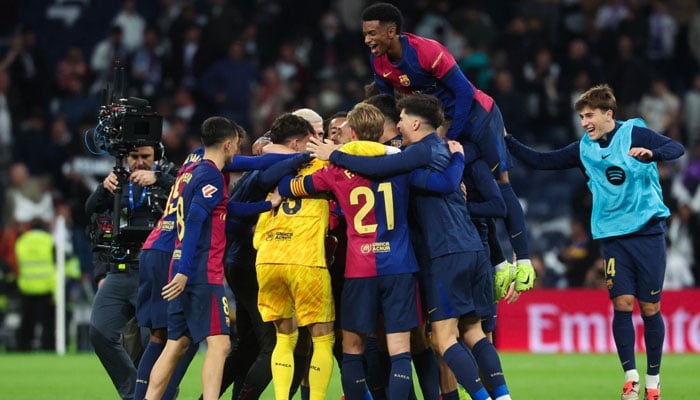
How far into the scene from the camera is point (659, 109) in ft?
68.2

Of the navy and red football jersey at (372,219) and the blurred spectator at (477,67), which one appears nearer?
the navy and red football jersey at (372,219)

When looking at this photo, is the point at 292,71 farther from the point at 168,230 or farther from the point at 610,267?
the point at 168,230

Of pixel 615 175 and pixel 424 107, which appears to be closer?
pixel 424 107

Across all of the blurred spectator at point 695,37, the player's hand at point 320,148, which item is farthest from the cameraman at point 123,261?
the blurred spectator at point 695,37

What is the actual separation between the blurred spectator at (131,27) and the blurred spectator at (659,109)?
28.4ft

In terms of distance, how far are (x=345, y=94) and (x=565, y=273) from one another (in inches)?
190

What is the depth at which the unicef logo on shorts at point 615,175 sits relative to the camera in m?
10.9

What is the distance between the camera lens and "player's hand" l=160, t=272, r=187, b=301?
8.90 m

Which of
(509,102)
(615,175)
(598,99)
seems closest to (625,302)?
(615,175)

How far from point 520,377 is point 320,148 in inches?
225

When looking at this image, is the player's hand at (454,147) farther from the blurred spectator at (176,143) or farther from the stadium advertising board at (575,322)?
the blurred spectator at (176,143)

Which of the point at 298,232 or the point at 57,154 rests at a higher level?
the point at 57,154

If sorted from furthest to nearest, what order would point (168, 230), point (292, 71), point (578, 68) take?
1. point (292, 71)
2. point (578, 68)
3. point (168, 230)

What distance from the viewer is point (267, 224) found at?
378 inches
